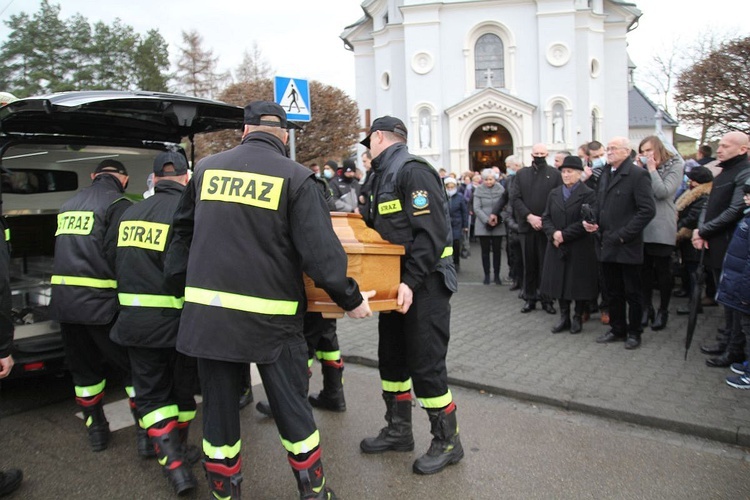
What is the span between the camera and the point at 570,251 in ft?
22.3

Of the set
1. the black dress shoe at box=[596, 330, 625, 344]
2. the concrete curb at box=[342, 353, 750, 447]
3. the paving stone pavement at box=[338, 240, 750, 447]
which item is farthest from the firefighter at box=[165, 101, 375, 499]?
the black dress shoe at box=[596, 330, 625, 344]

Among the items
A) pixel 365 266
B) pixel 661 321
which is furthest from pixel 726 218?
pixel 365 266

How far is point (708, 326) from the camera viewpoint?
6828 millimetres

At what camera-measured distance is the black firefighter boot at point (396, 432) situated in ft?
13.2

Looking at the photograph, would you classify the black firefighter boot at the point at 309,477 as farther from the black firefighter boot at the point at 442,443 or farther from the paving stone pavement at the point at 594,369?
the paving stone pavement at the point at 594,369

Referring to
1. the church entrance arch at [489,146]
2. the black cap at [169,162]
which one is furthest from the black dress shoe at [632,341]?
the church entrance arch at [489,146]

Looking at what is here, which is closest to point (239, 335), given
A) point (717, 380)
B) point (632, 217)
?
point (717, 380)

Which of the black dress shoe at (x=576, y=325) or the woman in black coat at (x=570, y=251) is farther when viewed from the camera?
the black dress shoe at (x=576, y=325)

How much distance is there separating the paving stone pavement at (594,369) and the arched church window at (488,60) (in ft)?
81.7

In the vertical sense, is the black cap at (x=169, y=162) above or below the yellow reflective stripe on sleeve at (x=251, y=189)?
above

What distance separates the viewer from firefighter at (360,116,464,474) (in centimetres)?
348

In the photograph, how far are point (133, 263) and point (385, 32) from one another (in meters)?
30.4

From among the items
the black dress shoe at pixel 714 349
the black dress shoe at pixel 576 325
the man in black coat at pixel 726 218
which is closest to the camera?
the man in black coat at pixel 726 218

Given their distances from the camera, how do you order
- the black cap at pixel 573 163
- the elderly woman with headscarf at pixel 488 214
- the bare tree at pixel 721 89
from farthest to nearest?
the bare tree at pixel 721 89 < the elderly woman with headscarf at pixel 488 214 < the black cap at pixel 573 163
